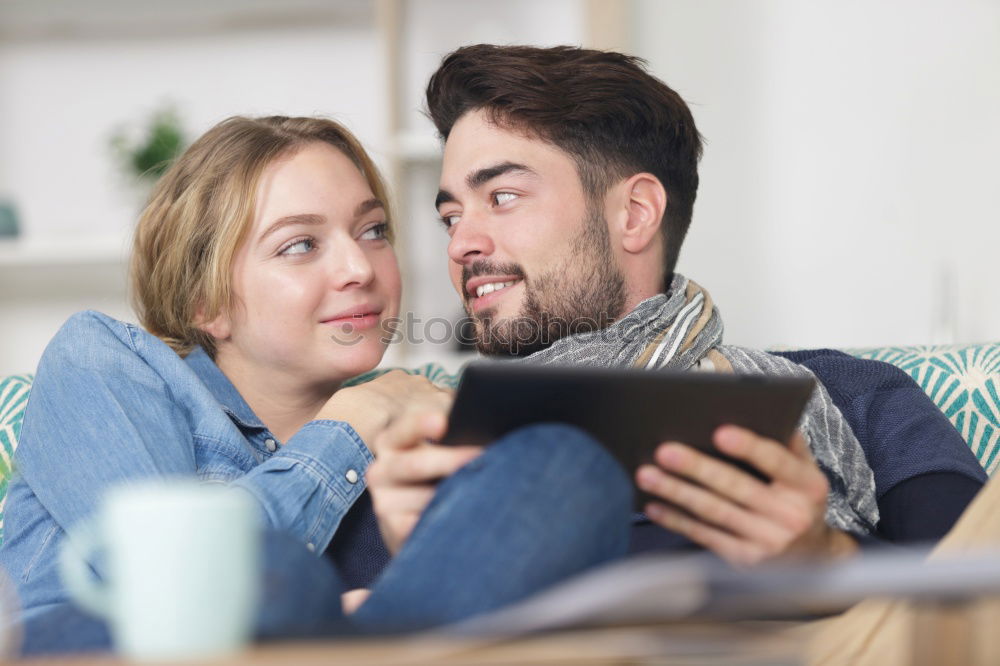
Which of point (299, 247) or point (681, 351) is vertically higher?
point (299, 247)

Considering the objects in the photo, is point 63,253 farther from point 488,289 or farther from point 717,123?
point 717,123

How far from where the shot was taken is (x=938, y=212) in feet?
9.90

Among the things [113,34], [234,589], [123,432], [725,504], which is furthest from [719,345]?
[113,34]

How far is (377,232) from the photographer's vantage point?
186 cm

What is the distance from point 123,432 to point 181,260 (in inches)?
18.7

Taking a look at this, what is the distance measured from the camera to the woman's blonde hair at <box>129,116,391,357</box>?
5.61 ft

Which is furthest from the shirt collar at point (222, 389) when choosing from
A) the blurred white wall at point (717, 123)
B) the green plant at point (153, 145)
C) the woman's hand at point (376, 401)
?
the green plant at point (153, 145)

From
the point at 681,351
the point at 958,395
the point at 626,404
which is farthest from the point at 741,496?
the point at 958,395

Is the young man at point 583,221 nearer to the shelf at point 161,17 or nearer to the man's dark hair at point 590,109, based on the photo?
the man's dark hair at point 590,109

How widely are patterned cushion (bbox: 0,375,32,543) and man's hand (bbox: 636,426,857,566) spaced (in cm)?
105

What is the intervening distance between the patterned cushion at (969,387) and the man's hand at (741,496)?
683 mm

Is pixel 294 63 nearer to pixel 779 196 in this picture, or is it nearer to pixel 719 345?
pixel 779 196

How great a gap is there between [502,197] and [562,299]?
0.63 feet

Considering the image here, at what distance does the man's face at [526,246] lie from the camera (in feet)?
5.54
